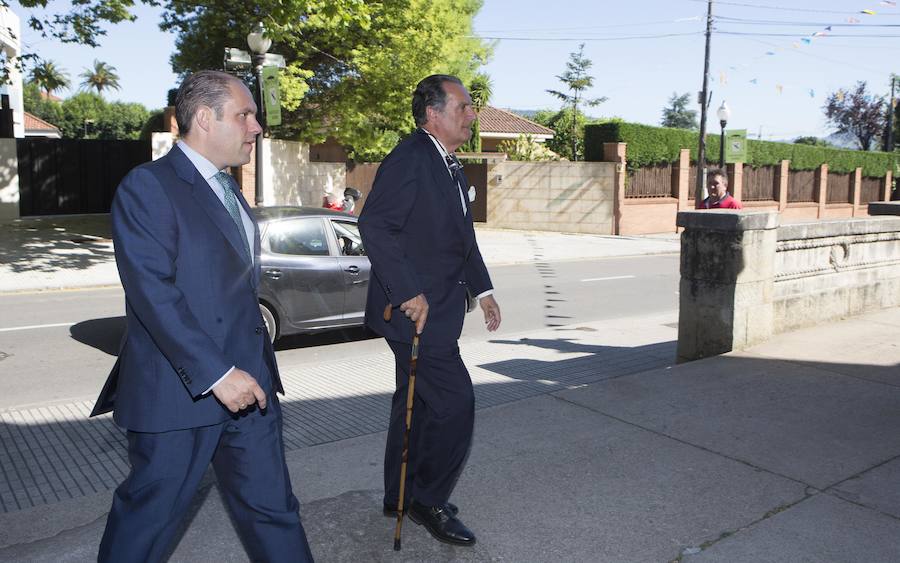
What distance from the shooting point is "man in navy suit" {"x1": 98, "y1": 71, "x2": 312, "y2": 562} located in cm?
246

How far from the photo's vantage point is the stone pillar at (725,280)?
6.76 m

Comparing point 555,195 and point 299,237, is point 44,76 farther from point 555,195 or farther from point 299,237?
point 555,195

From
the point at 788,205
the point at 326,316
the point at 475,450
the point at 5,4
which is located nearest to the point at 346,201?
the point at 326,316

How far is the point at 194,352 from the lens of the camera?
2451mm

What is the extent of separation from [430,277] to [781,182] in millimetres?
33958

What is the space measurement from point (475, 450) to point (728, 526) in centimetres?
149

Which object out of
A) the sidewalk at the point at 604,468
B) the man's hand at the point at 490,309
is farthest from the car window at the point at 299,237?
the man's hand at the point at 490,309

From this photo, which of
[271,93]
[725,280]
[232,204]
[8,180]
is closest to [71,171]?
[8,180]

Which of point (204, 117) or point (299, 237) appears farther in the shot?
point (299, 237)

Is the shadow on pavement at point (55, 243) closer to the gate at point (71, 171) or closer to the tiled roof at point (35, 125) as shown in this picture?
the gate at point (71, 171)

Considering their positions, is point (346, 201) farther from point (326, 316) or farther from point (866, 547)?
point (866, 547)

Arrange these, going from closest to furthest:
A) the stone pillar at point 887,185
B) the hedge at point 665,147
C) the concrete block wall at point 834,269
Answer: the concrete block wall at point 834,269
the hedge at point 665,147
the stone pillar at point 887,185

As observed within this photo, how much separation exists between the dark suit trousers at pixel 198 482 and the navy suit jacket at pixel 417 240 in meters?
0.81

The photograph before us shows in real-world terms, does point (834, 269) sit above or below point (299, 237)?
below
